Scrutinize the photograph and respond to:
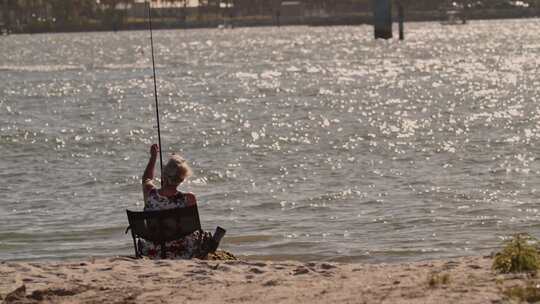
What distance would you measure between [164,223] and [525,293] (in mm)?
3472

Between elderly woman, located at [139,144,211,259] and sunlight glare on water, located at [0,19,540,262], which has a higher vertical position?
elderly woman, located at [139,144,211,259]

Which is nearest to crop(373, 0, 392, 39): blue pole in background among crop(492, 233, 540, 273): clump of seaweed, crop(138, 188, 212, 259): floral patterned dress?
crop(138, 188, 212, 259): floral patterned dress

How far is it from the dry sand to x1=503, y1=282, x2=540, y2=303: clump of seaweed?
0.28ft

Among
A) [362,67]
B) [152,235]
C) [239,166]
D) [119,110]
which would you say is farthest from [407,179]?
[362,67]

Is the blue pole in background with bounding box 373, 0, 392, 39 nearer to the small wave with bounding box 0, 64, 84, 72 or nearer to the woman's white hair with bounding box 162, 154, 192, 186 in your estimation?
the small wave with bounding box 0, 64, 84, 72

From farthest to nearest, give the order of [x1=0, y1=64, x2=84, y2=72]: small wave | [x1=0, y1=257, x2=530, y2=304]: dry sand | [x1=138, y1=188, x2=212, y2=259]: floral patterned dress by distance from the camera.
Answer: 1. [x1=0, y1=64, x2=84, y2=72]: small wave
2. [x1=138, y1=188, x2=212, y2=259]: floral patterned dress
3. [x1=0, y1=257, x2=530, y2=304]: dry sand

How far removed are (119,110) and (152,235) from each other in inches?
1423

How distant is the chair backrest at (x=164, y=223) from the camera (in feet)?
41.5

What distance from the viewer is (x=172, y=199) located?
1266cm

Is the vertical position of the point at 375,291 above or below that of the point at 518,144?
above

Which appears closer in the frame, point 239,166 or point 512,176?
point 512,176

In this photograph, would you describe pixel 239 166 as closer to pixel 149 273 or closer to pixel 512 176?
pixel 512 176

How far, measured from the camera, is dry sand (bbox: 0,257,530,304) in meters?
11.1

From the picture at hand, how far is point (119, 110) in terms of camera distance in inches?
1922
